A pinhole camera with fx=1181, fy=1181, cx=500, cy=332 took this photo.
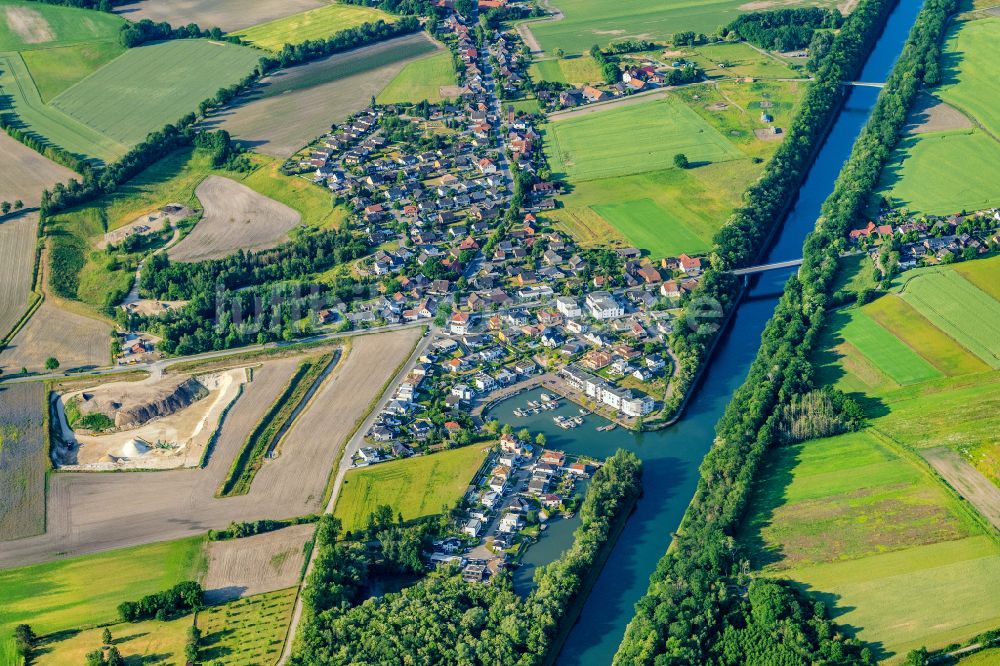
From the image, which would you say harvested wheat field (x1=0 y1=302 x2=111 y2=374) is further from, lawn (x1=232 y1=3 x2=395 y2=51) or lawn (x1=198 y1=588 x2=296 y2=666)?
lawn (x1=232 y1=3 x2=395 y2=51)

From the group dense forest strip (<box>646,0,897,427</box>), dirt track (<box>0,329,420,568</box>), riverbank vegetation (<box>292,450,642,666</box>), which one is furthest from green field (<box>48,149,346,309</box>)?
riverbank vegetation (<box>292,450,642,666</box>)

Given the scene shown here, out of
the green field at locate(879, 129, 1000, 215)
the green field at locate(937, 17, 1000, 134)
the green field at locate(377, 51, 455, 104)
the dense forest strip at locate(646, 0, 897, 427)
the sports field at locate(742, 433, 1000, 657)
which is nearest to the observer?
the sports field at locate(742, 433, 1000, 657)

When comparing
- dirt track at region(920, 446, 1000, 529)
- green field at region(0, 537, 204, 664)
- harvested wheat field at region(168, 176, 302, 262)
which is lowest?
green field at region(0, 537, 204, 664)

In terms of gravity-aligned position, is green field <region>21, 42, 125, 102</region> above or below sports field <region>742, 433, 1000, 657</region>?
below

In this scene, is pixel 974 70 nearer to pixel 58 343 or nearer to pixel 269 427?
pixel 269 427

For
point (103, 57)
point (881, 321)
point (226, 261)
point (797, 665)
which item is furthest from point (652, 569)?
point (103, 57)

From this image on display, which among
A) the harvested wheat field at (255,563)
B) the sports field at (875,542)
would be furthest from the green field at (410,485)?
the sports field at (875,542)

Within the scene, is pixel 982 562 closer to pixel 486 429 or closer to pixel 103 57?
pixel 486 429
